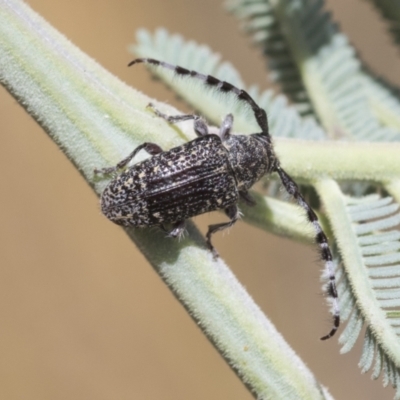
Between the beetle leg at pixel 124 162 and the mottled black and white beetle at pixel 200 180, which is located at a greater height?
the beetle leg at pixel 124 162

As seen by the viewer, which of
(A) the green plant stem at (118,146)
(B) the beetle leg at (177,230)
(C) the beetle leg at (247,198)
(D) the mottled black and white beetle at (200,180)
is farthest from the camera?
(C) the beetle leg at (247,198)

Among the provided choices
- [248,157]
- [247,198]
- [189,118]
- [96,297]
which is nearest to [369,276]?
[247,198]

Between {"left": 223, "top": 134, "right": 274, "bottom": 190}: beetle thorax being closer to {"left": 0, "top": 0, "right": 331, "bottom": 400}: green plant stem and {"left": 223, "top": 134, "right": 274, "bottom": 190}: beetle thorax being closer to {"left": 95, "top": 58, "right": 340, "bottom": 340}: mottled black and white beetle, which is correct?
{"left": 95, "top": 58, "right": 340, "bottom": 340}: mottled black and white beetle

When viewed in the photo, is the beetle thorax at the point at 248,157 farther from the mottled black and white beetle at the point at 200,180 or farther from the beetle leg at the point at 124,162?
the beetle leg at the point at 124,162

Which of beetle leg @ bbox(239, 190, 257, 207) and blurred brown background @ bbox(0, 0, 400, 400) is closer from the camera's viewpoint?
beetle leg @ bbox(239, 190, 257, 207)

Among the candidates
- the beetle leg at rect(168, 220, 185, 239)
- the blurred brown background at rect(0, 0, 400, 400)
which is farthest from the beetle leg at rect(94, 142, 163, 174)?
the blurred brown background at rect(0, 0, 400, 400)

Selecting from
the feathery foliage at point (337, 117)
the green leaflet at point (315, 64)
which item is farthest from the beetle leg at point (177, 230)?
the green leaflet at point (315, 64)
